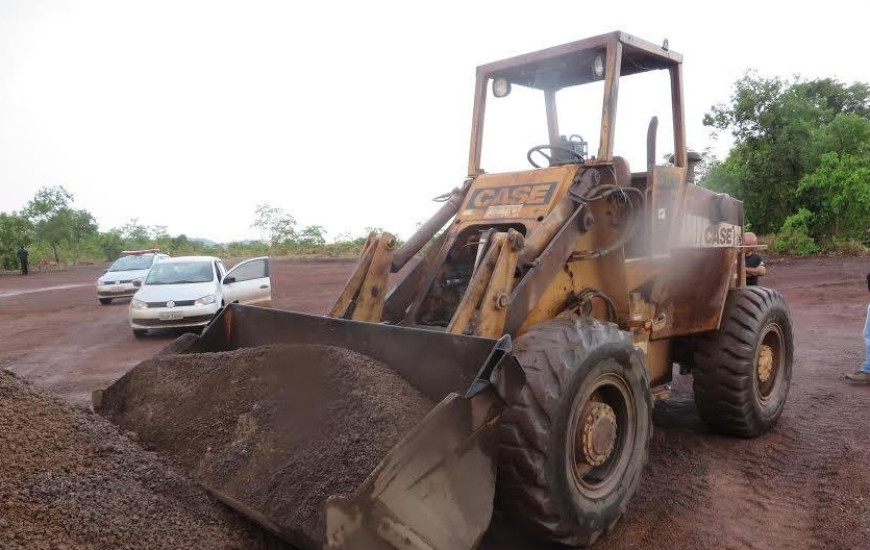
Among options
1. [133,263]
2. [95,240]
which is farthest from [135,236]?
[133,263]

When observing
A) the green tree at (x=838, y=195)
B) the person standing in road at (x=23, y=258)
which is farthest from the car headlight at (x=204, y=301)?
the person standing in road at (x=23, y=258)

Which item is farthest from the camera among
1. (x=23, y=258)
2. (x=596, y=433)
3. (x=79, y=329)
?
(x=23, y=258)

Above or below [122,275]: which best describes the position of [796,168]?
above

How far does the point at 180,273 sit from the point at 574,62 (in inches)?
400

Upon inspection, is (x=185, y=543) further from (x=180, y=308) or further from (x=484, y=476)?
(x=180, y=308)

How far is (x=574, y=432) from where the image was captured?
3.57m

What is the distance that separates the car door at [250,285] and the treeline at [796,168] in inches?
651

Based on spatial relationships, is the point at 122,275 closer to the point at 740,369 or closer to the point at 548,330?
the point at 740,369

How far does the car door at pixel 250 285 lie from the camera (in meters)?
12.0

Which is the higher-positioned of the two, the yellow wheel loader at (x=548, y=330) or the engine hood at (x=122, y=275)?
the yellow wheel loader at (x=548, y=330)

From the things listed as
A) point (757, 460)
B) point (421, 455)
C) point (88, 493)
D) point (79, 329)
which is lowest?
point (79, 329)

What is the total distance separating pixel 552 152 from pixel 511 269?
1863mm

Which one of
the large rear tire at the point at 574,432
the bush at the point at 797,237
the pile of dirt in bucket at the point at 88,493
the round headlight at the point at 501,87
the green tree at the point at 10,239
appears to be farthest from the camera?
the green tree at the point at 10,239

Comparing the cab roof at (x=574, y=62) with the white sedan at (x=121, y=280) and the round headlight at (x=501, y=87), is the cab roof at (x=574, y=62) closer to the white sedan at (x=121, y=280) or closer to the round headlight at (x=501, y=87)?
the round headlight at (x=501, y=87)
